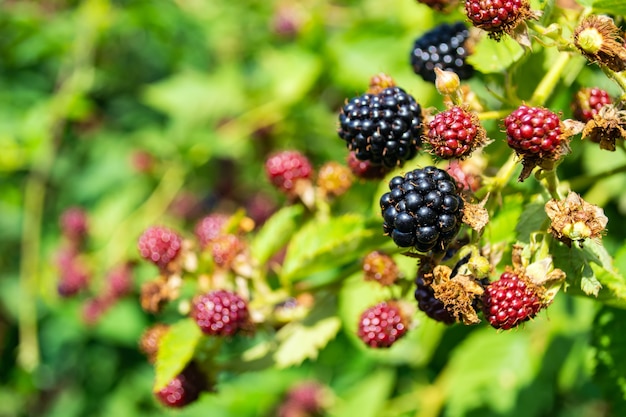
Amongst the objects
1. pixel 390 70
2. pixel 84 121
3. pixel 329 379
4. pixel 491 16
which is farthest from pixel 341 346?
pixel 84 121

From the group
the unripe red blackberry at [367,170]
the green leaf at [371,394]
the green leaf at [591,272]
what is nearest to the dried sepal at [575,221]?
the green leaf at [591,272]

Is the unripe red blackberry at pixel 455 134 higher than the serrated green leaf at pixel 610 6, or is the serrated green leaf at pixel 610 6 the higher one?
the serrated green leaf at pixel 610 6

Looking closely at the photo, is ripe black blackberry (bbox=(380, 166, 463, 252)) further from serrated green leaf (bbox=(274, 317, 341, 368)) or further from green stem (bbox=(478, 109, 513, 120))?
serrated green leaf (bbox=(274, 317, 341, 368))

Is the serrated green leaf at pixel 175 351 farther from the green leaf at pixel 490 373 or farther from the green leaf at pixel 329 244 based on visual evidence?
the green leaf at pixel 490 373

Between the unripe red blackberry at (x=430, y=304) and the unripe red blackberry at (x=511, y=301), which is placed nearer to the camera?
the unripe red blackberry at (x=511, y=301)

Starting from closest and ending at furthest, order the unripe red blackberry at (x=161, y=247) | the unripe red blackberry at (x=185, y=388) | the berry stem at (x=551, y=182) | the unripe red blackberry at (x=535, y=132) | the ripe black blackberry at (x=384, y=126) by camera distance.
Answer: the unripe red blackberry at (x=535, y=132), the berry stem at (x=551, y=182), the ripe black blackberry at (x=384, y=126), the unripe red blackberry at (x=185, y=388), the unripe red blackberry at (x=161, y=247)

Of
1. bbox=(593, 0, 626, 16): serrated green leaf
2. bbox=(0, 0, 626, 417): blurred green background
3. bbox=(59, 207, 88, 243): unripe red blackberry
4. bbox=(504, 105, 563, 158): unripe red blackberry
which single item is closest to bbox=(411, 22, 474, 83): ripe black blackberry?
bbox=(593, 0, 626, 16): serrated green leaf

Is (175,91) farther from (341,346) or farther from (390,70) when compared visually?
(341,346)
